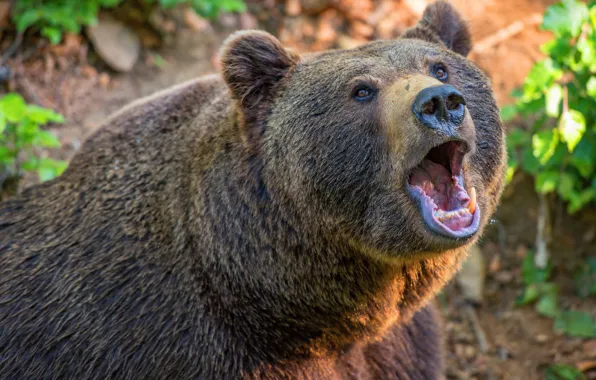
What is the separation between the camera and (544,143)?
616 centimetres

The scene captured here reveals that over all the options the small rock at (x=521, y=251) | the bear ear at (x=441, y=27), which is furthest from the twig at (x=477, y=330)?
the bear ear at (x=441, y=27)

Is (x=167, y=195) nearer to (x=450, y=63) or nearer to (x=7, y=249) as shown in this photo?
(x=7, y=249)

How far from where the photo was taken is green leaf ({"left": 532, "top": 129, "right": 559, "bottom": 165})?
6.15 m

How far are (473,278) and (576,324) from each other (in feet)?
3.19

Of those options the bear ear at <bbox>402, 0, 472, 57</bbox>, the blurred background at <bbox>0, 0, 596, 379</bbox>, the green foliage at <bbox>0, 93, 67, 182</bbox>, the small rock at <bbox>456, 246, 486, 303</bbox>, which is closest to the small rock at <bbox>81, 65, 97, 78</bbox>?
the blurred background at <bbox>0, 0, 596, 379</bbox>

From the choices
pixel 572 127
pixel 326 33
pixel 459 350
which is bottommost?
pixel 459 350

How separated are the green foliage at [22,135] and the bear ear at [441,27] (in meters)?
2.74

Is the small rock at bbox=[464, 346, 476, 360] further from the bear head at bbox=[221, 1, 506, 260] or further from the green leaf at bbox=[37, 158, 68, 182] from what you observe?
the green leaf at bbox=[37, 158, 68, 182]

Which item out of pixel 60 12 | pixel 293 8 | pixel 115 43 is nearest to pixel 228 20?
pixel 293 8

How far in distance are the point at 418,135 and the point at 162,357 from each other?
1810 millimetres

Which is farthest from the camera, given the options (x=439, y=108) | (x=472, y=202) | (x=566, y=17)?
(x=566, y=17)

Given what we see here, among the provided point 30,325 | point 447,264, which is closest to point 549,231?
point 447,264

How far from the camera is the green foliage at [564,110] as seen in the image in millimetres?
5793

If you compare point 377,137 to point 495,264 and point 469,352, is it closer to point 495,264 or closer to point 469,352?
point 469,352
